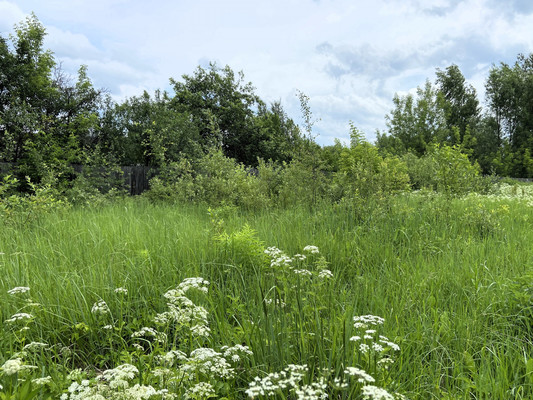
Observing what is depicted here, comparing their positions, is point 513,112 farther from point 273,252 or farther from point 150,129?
point 273,252

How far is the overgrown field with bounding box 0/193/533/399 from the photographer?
1.58 meters

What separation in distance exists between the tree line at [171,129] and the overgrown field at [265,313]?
2830 mm

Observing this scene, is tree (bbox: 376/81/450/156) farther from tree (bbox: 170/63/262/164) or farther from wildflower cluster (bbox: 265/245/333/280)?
wildflower cluster (bbox: 265/245/333/280)

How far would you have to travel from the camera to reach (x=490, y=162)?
34281mm

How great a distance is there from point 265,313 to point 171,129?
40.9ft

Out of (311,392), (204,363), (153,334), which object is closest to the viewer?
(311,392)

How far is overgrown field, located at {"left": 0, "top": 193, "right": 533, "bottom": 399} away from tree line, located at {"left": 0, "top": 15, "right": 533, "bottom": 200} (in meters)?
→ 2.83

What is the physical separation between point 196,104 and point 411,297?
21807 mm

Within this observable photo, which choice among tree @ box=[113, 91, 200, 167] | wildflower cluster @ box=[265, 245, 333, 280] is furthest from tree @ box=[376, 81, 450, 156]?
wildflower cluster @ box=[265, 245, 333, 280]

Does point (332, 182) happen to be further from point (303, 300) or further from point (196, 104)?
point (196, 104)

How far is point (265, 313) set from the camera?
67.3 inches

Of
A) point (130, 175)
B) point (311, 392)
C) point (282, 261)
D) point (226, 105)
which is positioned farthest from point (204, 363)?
point (226, 105)

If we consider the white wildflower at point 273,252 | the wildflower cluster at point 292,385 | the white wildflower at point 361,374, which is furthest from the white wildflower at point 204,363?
the white wildflower at point 273,252

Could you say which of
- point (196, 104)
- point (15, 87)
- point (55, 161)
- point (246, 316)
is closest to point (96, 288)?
point (246, 316)
